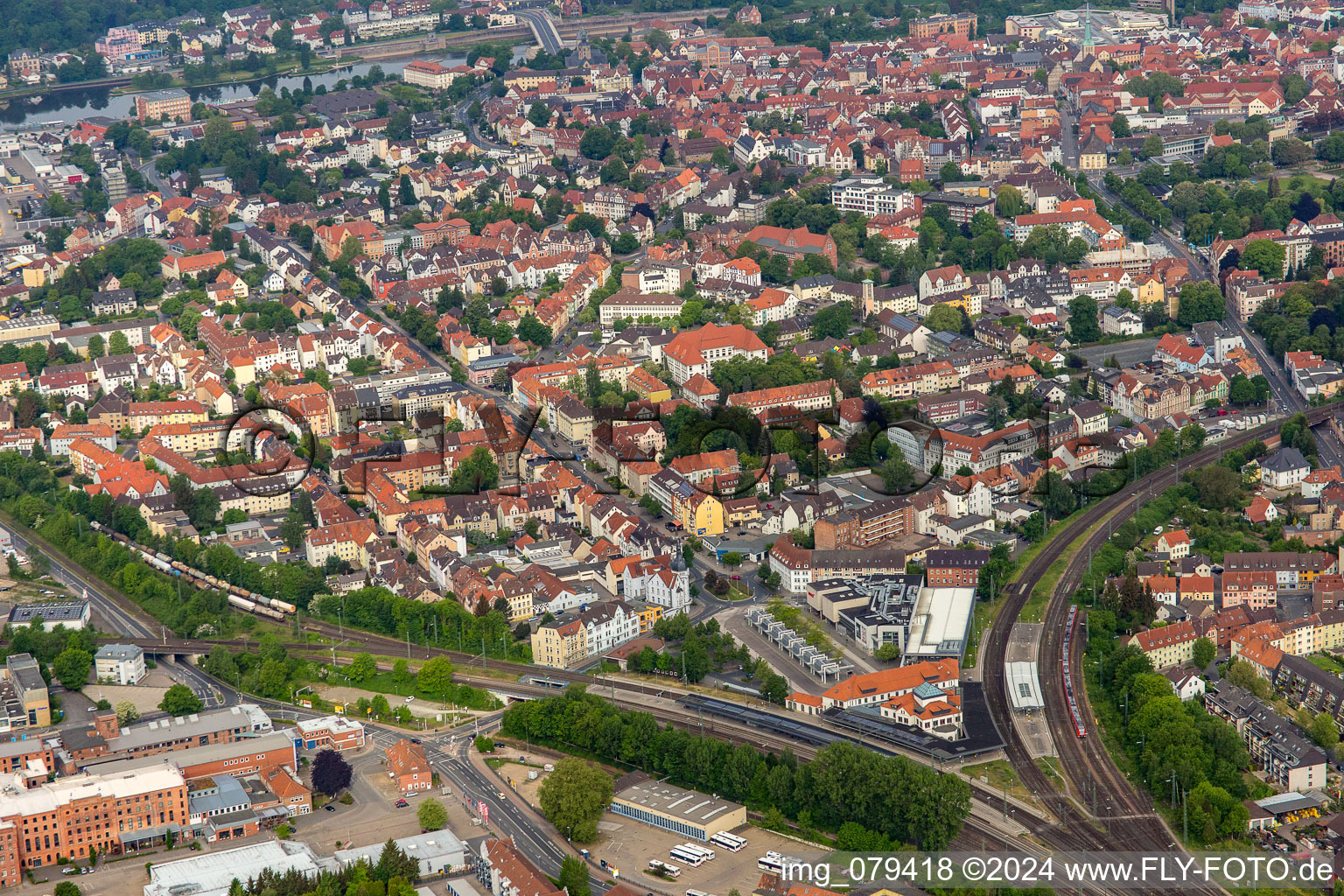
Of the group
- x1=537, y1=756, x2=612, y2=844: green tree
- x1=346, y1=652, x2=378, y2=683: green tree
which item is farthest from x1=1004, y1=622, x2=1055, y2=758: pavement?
x1=346, y1=652, x2=378, y2=683: green tree

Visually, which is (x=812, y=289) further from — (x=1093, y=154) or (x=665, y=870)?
→ (x=665, y=870)

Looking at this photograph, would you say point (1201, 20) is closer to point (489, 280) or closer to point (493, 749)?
point (489, 280)

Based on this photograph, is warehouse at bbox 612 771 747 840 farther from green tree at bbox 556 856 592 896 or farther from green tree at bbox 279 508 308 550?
green tree at bbox 279 508 308 550

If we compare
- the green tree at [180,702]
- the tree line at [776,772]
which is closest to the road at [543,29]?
the green tree at [180,702]

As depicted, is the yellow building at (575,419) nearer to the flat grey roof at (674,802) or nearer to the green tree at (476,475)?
the green tree at (476,475)

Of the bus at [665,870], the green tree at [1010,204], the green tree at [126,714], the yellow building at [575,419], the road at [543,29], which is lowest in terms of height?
the bus at [665,870]

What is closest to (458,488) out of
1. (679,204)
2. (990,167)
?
(679,204)
